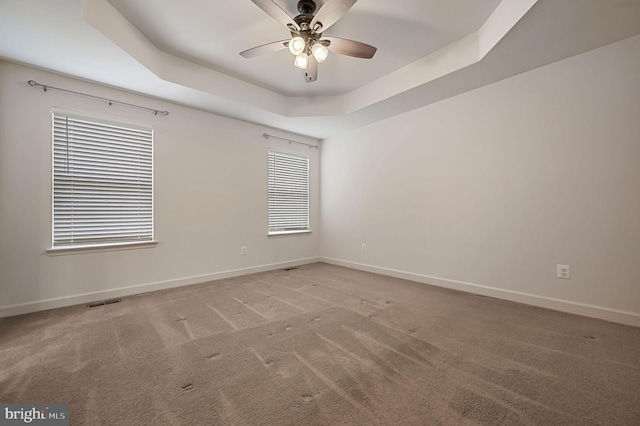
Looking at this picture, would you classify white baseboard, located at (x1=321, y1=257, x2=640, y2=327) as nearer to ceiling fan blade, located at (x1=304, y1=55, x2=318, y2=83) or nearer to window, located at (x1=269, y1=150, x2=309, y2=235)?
window, located at (x1=269, y1=150, x2=309, y2=235)

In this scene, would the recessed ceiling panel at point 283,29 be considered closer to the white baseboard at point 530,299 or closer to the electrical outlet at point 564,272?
the electrical outlet at point 564,272

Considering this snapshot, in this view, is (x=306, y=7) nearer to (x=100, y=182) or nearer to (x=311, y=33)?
(x=311, y=33)

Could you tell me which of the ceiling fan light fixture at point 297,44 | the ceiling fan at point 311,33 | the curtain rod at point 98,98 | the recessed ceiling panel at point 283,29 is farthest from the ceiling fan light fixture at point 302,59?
the curtain rod at point 98,98

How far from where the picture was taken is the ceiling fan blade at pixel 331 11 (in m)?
1.92

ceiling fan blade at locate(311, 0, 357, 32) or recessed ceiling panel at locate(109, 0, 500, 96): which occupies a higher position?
recessed ceiling panel at locate(109, 0, 500, 96)

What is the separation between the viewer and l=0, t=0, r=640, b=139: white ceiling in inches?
82.6

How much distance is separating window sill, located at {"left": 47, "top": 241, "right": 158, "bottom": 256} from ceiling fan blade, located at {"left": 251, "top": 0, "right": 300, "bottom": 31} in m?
3.03

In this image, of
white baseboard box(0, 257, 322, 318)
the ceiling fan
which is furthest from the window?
the ceiling fan

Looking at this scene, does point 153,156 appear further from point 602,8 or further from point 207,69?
point 602,8

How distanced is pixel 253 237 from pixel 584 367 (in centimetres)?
403
